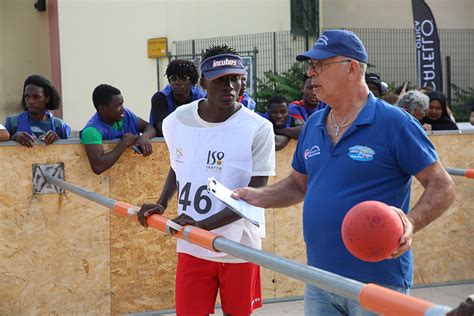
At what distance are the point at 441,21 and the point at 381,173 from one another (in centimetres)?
1690

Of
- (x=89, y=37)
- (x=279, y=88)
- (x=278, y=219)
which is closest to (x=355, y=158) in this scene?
(x=278, y=219)

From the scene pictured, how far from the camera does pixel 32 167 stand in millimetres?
6105

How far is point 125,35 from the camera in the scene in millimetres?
17641

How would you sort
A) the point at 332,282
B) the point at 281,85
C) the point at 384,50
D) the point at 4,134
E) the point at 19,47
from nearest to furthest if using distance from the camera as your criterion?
1. the point at 332,282
2. the point at 4,134
3. the point at 281,85
4. the point at 384,50
5. the point at 19,47

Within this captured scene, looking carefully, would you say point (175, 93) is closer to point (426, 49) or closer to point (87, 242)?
point (87, 242)

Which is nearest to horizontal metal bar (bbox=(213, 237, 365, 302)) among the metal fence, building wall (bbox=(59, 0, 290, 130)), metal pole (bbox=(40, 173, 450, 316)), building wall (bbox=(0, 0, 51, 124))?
metal pole (bbox=(40, 173, 450, 316))

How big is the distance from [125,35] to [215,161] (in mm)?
13841

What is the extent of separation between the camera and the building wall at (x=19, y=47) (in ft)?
63.3

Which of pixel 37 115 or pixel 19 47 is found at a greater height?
pixel 19 47

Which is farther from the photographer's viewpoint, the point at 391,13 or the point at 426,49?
the point at 391,13

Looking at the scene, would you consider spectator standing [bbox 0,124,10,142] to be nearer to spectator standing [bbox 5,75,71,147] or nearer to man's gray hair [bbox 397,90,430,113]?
spectator standing [bbox 5,75,71,147]

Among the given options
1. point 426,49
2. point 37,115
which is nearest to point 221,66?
point 37,115

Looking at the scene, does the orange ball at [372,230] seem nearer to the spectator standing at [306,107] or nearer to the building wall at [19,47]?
the spectator standing at [306,107]

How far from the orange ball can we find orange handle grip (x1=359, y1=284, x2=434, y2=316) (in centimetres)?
15
